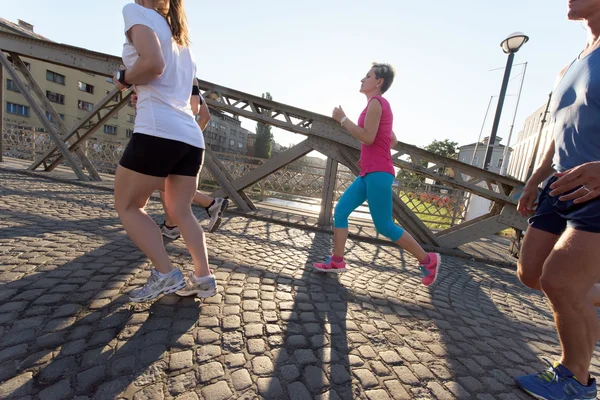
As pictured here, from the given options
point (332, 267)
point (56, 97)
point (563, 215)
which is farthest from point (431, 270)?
point (56, 97)

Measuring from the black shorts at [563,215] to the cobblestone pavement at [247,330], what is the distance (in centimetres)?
92

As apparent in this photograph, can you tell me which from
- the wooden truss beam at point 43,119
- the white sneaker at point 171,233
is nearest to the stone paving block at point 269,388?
the white sneaker at point 171,233

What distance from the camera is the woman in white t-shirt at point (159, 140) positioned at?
167 centimetres

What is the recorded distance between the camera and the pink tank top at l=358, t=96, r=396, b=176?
2717mm

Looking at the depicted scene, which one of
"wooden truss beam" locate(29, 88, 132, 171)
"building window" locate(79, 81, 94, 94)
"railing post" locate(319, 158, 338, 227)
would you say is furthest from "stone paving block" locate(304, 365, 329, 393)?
"building window" locate(79, 81, 94, 94)

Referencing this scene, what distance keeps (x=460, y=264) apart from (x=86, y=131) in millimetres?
7963

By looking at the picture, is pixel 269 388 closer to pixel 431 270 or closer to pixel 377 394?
pixel 377 394

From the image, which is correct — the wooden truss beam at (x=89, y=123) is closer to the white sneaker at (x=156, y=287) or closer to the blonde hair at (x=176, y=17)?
the blonde hair at (x=176, y=17)

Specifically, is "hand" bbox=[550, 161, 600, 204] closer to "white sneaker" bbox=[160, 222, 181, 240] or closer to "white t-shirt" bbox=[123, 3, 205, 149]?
"white t-shirt" bbox=[123, 3, 205, 149]

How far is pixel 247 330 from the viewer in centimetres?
181

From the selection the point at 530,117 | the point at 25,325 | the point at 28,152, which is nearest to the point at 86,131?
the point at 25,325

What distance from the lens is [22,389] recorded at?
122cm

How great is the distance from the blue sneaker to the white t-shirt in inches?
94.0

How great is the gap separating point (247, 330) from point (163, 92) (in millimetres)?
1552
